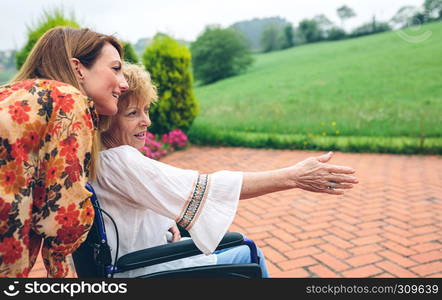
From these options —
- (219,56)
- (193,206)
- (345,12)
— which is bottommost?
(193,206)

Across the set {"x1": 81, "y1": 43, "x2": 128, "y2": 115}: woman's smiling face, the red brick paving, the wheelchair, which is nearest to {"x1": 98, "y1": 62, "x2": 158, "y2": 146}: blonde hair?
{"x1": 81, "y1": 43, "x2": 128, "y2": 115}: woman's smiling face

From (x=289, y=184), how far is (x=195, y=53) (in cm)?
4041

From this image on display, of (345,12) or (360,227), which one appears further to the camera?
(345,12)

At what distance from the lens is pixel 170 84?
769 cm

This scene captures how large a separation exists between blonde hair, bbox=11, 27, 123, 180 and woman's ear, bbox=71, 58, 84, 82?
0.02 metres

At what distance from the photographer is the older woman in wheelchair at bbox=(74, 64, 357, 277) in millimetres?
1434

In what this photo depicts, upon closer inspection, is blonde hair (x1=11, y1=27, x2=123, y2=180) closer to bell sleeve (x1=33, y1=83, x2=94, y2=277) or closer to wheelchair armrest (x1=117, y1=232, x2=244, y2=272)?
bell sleeve (x1=33, y1=83, x2=94, y2=277)

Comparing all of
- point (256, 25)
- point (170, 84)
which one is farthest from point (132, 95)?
point (256, 25)

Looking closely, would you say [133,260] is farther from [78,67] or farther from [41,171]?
[78,67]

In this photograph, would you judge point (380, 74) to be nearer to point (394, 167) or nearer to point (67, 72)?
point (394, 167)

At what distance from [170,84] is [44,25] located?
98.2 inches

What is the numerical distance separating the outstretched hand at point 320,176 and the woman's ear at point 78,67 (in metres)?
0.93

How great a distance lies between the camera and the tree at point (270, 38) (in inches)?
2360

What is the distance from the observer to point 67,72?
1.37m
